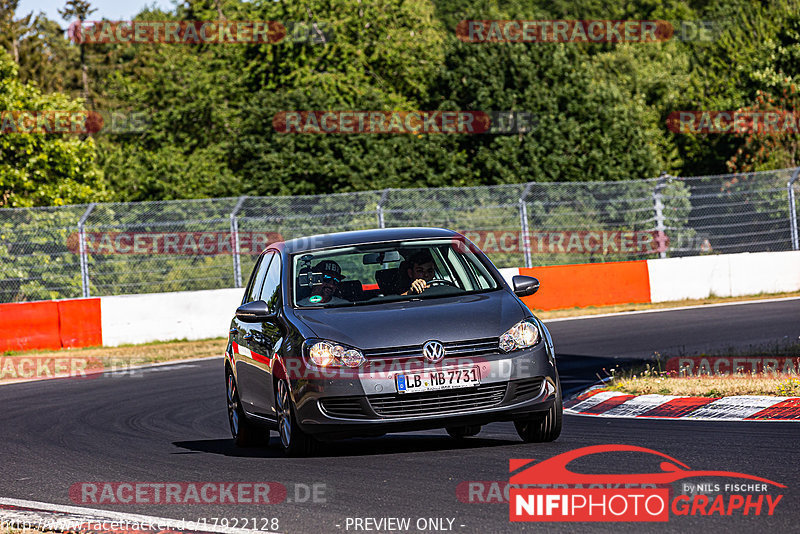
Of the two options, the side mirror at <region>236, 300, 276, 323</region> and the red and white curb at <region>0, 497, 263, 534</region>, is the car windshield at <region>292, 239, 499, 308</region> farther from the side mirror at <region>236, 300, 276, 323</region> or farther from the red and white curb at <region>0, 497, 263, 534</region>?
the red and white curb at <region>0, 497, 263, 534</region>

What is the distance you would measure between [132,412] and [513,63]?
35.3 m

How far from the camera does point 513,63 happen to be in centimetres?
4581

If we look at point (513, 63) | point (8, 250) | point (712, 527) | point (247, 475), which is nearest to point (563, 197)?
point (8, 250)

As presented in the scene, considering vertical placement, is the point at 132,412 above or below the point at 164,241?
below

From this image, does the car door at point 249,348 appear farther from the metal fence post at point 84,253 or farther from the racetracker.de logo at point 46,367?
the metal fence post at point 84,253

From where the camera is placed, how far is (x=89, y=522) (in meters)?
6.21

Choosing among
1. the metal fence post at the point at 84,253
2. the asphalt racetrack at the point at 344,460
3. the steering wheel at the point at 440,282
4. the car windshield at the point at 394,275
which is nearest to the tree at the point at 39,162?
the metal fence post at the point at 84,253

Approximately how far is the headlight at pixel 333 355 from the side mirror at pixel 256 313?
918 millimetres

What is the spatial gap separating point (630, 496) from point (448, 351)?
5.87ft

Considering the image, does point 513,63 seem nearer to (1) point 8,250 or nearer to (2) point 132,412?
(1) point 8,250

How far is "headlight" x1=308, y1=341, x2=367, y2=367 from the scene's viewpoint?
742cm

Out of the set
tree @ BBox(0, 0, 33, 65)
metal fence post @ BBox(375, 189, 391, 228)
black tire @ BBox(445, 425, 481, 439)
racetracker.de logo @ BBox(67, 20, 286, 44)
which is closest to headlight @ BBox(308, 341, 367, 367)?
black tire @ BBox(445, 425, 481, 439)

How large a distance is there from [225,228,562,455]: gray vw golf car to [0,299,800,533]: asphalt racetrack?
0.28 metres

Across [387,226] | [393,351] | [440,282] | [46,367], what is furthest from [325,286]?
[387,226]
